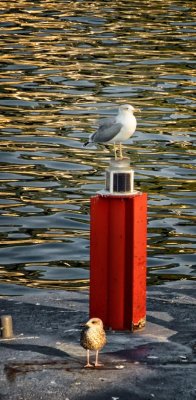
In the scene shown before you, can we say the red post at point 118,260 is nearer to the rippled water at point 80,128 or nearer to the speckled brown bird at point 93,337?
the speckled brown bird at point 93,337

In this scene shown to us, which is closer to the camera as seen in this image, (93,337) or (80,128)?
(93,337)

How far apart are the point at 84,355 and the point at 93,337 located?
0.42m

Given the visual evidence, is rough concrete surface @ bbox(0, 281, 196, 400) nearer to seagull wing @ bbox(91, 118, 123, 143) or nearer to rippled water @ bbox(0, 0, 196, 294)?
seagull wing @ bbox(91, 118, 123, 143)

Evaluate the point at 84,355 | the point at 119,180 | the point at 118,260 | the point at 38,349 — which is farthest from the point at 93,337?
the point at 119,180

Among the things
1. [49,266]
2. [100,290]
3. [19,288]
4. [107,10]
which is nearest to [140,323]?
[100,290]

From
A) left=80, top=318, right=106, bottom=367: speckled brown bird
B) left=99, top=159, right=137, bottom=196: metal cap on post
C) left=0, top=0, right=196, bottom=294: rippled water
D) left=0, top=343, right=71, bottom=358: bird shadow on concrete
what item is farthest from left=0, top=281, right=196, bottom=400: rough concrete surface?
left=0, top=0, right=196, bottom=294: rippled water

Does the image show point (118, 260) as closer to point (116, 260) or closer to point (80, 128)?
point (116, 260)

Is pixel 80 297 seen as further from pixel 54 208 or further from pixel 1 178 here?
pixel 1 178

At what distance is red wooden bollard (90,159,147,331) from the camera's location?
1059 centimetres

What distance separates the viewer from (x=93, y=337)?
32.0ft

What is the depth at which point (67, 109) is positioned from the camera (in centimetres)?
2538

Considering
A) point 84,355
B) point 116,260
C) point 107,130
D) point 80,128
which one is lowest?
point 84,355

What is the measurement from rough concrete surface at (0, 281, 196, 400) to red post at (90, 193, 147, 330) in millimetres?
169

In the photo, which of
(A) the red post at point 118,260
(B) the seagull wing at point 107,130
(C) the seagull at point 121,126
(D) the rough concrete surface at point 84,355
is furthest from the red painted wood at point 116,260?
(B) the seagull wing at point 107,130
